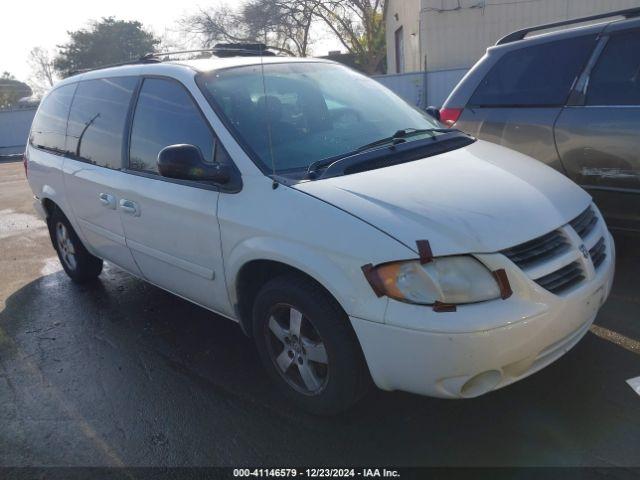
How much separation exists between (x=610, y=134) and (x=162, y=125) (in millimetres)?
3072

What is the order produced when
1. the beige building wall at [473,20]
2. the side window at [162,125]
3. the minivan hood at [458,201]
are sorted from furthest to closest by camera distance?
1. the beige building wall at [473,20]
2. the side window at [162,125]
3. the minivan hood at [458,201]

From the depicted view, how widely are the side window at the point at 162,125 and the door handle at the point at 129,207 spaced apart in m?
0.23

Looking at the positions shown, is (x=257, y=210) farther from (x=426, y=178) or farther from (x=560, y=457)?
(x=560, y=457)

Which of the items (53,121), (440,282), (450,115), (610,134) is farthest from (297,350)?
(53,121)

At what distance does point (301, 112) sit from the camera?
3.30 metres

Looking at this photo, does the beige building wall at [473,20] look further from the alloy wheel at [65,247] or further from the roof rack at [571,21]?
the alloy wheel at [65,247]

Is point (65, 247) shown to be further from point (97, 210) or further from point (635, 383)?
point (635, 383)

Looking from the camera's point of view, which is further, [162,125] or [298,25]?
[298,25]

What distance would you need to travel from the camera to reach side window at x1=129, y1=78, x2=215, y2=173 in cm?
315

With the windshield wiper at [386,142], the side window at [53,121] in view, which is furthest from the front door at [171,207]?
the side window at [53,121]

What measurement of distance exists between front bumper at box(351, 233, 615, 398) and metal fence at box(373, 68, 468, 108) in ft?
43.0

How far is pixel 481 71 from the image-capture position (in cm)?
479

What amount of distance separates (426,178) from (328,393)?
3.83ft

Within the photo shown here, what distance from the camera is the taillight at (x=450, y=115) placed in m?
4.84
